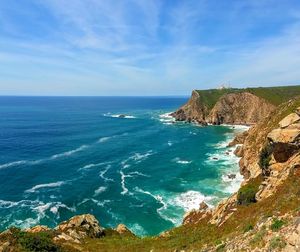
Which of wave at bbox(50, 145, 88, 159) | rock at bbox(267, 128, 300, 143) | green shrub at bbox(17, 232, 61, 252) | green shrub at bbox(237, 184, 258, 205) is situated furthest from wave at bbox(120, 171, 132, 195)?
green shrub at bbox(17, 232, 61, 252)

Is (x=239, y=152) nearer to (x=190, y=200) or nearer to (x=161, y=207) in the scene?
(x=190, y=200)

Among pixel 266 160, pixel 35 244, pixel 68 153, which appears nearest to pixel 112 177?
pixel 68 153

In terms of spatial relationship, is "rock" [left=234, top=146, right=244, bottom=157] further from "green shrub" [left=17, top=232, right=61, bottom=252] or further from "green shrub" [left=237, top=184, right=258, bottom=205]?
"green shrub" [left=17, top=232, right=61, bottom=252]

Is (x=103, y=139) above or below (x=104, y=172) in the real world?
above

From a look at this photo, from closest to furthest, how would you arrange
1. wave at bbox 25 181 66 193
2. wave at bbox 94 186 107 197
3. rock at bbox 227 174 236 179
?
wave at bbox 94 186 107 197 → wave at bbox 25 181 66 193 → rock at bbox 227 174 236 179

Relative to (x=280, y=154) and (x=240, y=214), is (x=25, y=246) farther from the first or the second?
(x=280, y=154)

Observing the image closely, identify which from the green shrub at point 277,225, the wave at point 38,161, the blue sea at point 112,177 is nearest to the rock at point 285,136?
the blue sea at point 112,177
